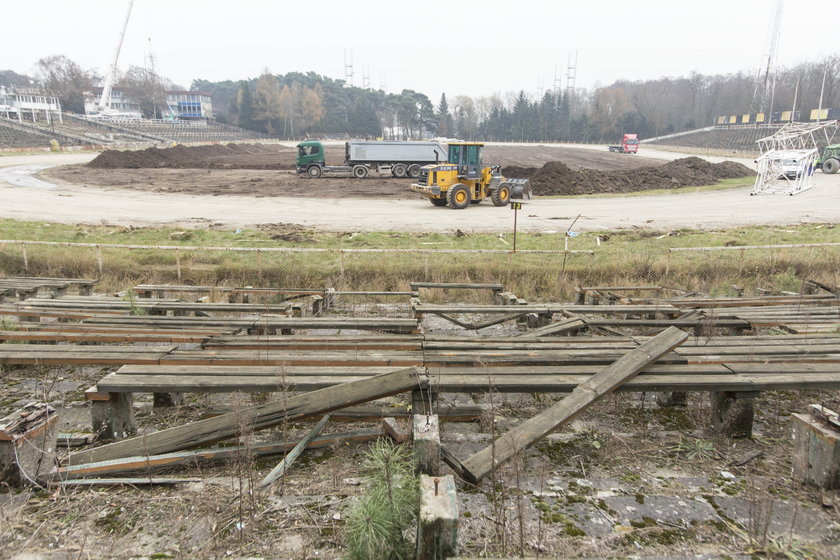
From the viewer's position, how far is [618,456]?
14.0 feet

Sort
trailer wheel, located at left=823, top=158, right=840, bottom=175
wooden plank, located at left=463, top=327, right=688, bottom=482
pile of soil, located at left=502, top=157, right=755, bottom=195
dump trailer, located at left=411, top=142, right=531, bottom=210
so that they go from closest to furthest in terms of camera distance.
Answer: wooden plank, located at left=463, top=327, right=688, bottom=482
dump trailer, located at left=411, top=142, right=531, bottom=210
pile of soil, located at left=502, top=157, right=755, bottom=195
trailer wheel, located at left=823, top=158, right=840, bottom=175

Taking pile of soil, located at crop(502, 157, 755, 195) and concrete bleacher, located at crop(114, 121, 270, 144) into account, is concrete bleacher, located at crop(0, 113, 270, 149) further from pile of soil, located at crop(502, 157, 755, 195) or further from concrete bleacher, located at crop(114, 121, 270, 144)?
pile of soil, located at crop(502, 157, 755, 195)

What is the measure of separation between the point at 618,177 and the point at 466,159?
49.3ft

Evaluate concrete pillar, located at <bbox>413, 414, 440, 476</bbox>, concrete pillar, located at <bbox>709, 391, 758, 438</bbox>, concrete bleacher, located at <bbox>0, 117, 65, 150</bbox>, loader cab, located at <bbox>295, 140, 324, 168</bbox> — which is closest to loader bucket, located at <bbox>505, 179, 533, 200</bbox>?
loader cab, located at <bbox>295, 140, 324, 168</bbox>

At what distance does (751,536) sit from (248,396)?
4.52 meters

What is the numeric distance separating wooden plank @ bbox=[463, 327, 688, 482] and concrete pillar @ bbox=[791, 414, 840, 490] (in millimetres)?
1145

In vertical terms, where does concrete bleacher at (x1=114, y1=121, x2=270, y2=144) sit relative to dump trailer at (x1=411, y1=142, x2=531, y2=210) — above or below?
above

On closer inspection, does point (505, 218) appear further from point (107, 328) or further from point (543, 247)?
point (107, 328)

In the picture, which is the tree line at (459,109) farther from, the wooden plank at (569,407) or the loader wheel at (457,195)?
the wooden plank at (569,407)

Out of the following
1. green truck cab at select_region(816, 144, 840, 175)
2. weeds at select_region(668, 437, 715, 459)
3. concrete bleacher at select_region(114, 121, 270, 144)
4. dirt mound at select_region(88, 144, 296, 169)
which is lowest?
weeds at select_region(668, 437, 715, 459)

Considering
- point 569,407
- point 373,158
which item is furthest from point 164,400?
point 373,158

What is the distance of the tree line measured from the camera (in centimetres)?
11662

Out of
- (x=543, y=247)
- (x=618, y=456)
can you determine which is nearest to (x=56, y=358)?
(x=618, y=456)

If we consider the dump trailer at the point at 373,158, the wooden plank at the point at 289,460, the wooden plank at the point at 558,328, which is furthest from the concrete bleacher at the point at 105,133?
the wooden plank at the point at 289,460
